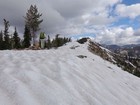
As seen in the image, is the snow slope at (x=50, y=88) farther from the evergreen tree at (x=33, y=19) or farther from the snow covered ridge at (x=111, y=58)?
the evergreen tree at (x=33, y=19)

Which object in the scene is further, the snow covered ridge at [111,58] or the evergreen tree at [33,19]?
the evergreen tree at [33,19]

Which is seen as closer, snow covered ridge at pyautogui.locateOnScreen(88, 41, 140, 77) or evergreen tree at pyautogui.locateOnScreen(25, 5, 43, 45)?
snow covered ridge at pyautogui.locateOnScreen(88, 41, 140, 77)

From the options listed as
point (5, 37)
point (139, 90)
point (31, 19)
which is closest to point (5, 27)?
point (5, 37)

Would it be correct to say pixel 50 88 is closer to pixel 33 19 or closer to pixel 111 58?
pixel 111 58

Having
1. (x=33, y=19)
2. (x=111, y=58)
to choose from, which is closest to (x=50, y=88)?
(x=111, y=58)

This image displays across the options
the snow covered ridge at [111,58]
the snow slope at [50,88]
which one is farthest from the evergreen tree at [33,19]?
the snow slope at [50,88]

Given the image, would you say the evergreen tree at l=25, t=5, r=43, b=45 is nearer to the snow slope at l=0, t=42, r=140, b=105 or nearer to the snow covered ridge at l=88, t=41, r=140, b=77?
the snow covered ridge at l=88, t=41, r=140, b=77

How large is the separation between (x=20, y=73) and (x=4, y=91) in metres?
1.88

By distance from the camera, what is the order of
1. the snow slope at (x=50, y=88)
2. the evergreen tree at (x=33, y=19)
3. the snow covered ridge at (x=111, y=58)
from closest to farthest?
the snow slope at (x=50, y=88)
the snow covered ridge at (x=111, y=58)
the evergreen tree at (x=33, y=19)

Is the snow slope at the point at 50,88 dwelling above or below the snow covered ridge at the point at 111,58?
above

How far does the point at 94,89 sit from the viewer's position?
9281mm

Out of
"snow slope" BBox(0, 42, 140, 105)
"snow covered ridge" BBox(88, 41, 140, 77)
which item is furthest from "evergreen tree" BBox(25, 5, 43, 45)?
"snow slope" BBox(0, 42, 140, 105)

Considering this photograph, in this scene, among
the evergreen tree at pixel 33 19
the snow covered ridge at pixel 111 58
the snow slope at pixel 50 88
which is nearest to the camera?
the snow slope at pixel 50 88

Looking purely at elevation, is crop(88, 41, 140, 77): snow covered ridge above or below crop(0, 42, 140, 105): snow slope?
below
